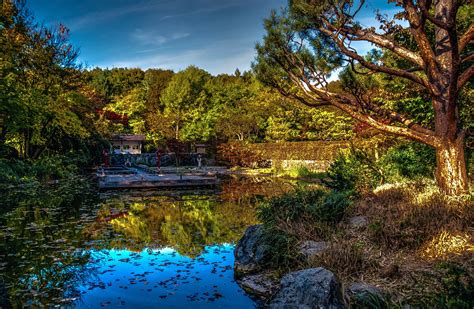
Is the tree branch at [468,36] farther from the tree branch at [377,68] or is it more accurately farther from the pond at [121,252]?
the pond at [121,252]

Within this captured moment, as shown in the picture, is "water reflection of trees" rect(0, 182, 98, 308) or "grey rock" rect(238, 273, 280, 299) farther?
"grey rock" rect(238, 273, 280, 299)

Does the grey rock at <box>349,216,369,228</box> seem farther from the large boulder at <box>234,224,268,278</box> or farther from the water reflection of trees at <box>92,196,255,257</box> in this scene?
the water reflection of trees at <box>92,196,255,257</box>

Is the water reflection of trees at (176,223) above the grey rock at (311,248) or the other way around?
the other way around

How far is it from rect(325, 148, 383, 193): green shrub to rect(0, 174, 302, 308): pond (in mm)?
2942

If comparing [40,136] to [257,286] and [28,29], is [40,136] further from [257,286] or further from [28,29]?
A: [257,286]

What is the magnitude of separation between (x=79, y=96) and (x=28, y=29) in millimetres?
4569

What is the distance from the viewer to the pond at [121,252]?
17.1 feet

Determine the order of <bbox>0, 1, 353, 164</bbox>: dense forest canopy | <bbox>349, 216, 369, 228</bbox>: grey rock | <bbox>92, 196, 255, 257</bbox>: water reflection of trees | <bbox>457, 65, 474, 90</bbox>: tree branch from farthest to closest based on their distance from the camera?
<bbox>0, 1, 353, 164</bbox>: dense forest canopy → <bbox>92, 196, 255, 257</bbox>: water reflection of trees → <bbox>457, 65, 474, 90</bbox>: tree branch → <bbox>349, 216, 369, 228</bbox>: grey rock

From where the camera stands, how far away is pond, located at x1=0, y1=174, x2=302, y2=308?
5.21 m

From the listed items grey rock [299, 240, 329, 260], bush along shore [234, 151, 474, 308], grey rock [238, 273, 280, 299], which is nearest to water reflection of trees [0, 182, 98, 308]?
grey rock [238, 273, 280, 299]

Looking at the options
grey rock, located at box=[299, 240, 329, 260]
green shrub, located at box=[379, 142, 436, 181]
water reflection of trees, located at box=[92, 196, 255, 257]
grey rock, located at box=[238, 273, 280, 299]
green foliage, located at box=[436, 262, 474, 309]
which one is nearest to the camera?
green foliage, located at box=[436, 262, 474, 309]

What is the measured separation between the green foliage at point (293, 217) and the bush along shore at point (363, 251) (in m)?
0.02

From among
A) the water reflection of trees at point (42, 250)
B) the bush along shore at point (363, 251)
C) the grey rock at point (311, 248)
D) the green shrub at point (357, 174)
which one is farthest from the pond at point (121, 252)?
the green shrub at point (357, 174)

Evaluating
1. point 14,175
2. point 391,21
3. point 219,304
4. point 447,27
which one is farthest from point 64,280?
point 14,175
